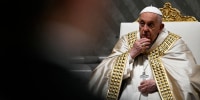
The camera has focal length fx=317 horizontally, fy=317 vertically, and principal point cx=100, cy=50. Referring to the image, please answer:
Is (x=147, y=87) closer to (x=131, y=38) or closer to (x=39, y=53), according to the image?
(x=131, y=38)

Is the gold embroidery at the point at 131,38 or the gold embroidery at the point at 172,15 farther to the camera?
the gold embroidery at the point at 172,15

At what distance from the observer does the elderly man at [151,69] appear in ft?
7.12

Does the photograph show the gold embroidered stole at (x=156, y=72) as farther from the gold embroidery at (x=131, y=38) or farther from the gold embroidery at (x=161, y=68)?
the gold embroidery at (x=131, y=38)

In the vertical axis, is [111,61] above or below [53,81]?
below

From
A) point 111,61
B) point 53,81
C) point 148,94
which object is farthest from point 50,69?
point 111,61

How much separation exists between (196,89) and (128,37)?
0.68m

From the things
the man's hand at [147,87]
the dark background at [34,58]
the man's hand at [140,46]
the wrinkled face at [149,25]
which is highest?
the dark background at [34,58]

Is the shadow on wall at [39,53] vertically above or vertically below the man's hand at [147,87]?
above

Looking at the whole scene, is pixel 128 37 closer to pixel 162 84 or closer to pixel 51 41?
pixel 162 84

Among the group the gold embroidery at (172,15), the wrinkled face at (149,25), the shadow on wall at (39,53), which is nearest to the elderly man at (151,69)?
the wrinkled face at (149,25)

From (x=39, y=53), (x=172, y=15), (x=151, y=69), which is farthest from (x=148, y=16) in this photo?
(x=39, y=53)

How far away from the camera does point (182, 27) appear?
2.74 m

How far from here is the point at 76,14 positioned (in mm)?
279

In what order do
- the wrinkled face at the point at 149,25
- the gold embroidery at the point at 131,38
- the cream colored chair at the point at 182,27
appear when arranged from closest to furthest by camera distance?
the wrinkled face at the point at 149,25, the gold embroidery at the point at 131,38, the cream colored chair at the point at 182,27
